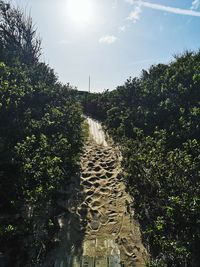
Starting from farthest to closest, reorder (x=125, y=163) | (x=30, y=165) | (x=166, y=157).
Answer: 1. (x=125, y=163)
2. (x=166, y=157)
3. (x=30, y=165)

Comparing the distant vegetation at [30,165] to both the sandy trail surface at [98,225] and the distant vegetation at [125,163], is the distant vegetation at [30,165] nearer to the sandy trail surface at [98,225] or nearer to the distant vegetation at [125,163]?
the distant vegetation at [125,163]

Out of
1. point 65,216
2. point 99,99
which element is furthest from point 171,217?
point 99,99

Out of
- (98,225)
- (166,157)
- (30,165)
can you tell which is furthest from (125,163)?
(30,165)

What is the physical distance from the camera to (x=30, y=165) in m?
5.58

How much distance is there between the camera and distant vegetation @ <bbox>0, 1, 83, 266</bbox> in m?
4.57

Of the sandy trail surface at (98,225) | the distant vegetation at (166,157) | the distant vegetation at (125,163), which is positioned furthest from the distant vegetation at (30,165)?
the distant vegetation at (166,157)

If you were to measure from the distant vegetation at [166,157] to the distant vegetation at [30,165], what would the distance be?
197cm

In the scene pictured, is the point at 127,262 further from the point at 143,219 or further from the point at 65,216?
the point at 65,216

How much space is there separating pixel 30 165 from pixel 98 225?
6.61 ft

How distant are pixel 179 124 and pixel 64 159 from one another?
4.51 metres

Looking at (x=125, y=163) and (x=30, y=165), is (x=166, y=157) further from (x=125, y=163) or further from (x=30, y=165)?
(x=30, y=165)

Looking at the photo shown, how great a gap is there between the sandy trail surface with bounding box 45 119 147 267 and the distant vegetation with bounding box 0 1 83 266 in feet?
1.16

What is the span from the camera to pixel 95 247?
495 centimetres

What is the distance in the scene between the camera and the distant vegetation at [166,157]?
14.9 ft
